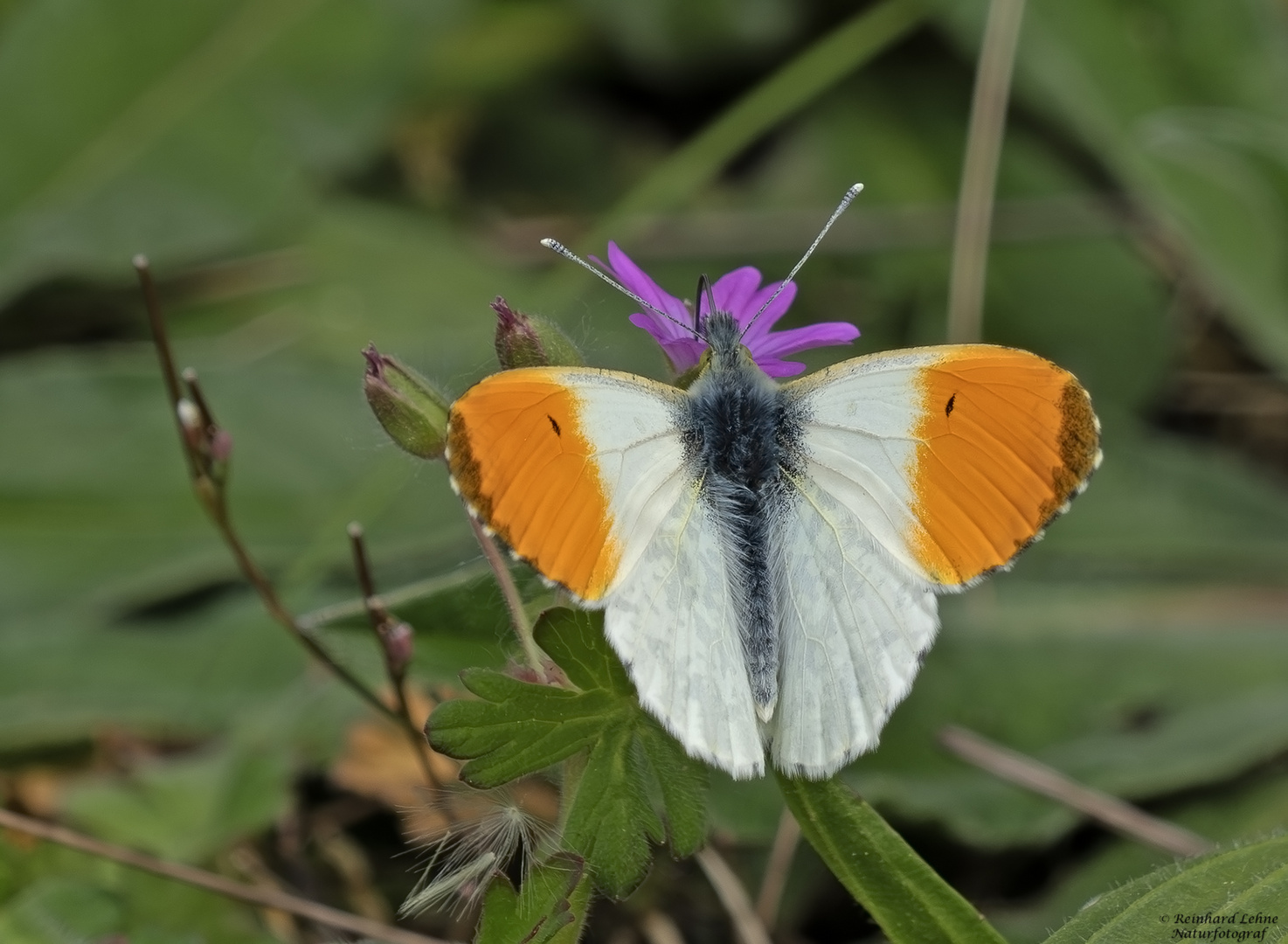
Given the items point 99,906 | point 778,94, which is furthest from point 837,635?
point 778,94

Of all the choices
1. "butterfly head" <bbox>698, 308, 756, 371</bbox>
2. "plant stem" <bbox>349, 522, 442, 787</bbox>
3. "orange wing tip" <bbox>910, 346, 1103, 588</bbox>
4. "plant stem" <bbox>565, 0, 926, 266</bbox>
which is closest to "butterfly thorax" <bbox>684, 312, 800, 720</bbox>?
"butterfly head" <bbox>698, 308, 756, 371</bbox>

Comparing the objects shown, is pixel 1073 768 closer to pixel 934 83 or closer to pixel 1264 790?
pixel 1264 790

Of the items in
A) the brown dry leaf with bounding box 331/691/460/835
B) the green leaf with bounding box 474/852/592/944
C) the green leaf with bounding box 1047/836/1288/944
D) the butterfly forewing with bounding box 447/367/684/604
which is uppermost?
the butterfly forewing with bounding box 447/367/684/604

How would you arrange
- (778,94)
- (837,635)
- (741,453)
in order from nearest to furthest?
(837,635)
(741,453)
(778,94)

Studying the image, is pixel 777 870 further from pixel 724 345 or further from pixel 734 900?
pixel 724 345

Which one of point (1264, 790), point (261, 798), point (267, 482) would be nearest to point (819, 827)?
point (261, 798)

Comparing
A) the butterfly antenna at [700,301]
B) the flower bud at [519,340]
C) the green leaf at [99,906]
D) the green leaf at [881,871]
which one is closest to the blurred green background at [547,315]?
the green leaf at [99,906]

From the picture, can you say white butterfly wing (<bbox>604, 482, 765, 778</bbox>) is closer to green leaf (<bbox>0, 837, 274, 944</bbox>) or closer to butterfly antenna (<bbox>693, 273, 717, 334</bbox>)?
butterfly antenna (<bbox>693, 273, 717, 334</bbox>)
